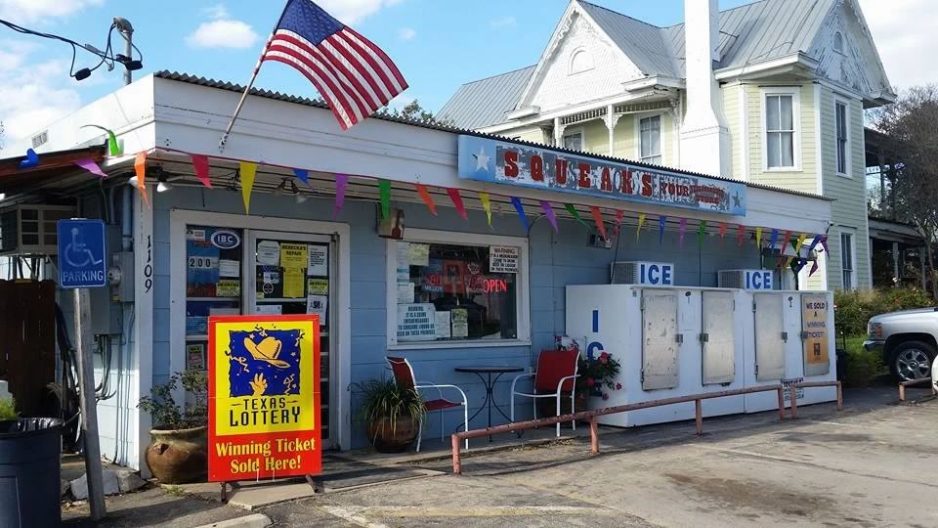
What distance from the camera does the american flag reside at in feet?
22.4

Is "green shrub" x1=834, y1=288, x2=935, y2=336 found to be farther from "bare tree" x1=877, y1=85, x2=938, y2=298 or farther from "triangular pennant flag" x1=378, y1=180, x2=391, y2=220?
"triangular pennant flag" x1=378, y1=180, x2=391, y2=220

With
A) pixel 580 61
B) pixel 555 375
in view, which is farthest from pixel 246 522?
pixel 580 61

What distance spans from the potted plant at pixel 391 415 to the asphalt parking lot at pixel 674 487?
479mm

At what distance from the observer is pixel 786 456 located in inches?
347

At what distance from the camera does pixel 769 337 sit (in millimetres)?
12812

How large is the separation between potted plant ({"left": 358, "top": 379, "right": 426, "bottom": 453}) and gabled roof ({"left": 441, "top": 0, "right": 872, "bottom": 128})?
14.0m

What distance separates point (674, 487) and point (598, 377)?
331 centimetres

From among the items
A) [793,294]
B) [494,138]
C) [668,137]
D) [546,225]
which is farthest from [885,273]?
[494,138]

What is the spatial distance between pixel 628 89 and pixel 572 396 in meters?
12.6

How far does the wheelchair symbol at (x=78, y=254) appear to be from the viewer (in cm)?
607

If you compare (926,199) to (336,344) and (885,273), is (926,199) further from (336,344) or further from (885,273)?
(336,344)

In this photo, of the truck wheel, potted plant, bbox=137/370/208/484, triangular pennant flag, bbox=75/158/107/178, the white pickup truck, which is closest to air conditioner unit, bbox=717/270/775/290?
the white pickup truck

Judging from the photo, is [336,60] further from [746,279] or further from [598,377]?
[746,279]

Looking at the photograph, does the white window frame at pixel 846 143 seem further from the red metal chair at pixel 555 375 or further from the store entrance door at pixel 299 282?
the store entrance door at pixel 299 282
